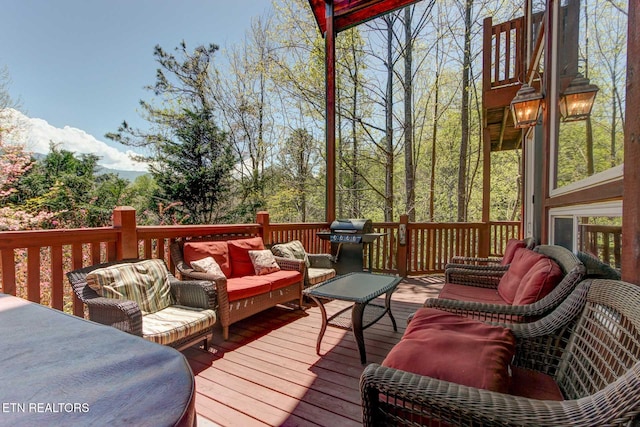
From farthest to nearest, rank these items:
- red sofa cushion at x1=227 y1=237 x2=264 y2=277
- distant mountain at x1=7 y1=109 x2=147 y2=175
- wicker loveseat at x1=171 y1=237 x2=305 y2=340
Answer: distant mountain at x1=7 y1=109 x2=147 y2=175 < red sofa cushion at x1=227 y1=237 x2=264 y2=277 < wicker loveseat at x1=171 y1=237 x2=305 y2=340

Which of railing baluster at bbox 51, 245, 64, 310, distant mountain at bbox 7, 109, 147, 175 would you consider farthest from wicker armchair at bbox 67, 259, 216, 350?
distant mountain at bbox 7, 109, 147, 175

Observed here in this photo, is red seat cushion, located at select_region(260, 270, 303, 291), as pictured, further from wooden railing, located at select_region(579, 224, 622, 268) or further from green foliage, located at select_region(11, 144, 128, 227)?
green foliage, located at select_region(11, 144, 128, 227)

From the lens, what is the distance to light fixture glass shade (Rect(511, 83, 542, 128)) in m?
3.07

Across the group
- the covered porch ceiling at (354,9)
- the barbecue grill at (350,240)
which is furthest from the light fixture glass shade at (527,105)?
the covered porch ceiling at (354,9)

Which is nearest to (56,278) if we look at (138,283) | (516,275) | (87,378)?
(138,283)

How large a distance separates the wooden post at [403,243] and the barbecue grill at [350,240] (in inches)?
29.1

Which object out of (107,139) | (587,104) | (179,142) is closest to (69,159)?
(107,139)

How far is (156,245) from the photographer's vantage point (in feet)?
10.1

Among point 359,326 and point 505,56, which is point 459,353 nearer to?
point 359,326

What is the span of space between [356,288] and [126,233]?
2123mm

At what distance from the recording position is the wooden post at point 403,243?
5.25 m

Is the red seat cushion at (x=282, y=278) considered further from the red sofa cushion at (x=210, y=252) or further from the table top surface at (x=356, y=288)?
the table top surface at (x=356, y=288)

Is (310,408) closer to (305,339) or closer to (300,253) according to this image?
(305,339)

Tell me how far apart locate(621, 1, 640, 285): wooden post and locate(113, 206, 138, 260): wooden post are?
10.7ft
